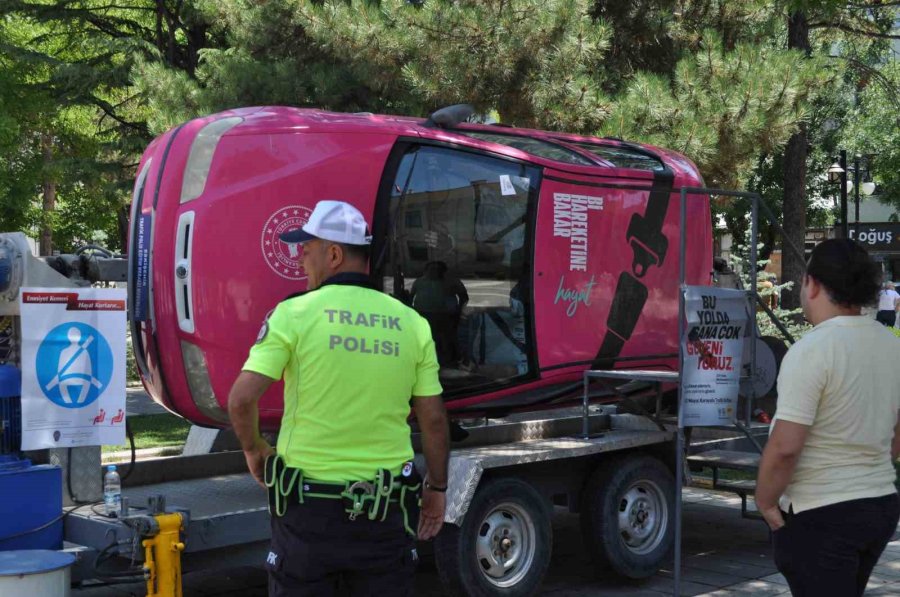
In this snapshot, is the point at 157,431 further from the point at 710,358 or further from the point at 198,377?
the point at 710,358

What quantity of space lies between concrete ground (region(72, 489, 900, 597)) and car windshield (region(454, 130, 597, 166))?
2.78m

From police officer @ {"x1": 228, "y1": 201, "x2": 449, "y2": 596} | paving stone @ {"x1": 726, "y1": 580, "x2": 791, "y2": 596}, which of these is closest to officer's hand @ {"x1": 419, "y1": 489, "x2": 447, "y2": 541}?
police officer @ {"x1": 228, "y1": 201, "x2": 449, "y2": 596}

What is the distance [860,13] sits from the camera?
17.1m

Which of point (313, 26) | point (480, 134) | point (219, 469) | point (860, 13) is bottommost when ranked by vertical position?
point (219, 469)

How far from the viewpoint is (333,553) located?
3447 mm

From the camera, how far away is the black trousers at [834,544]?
364 cm

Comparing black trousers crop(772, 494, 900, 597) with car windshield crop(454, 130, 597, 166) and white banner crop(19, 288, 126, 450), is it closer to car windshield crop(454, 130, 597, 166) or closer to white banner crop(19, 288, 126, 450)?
white banner crop(19, 288, 126, 450)

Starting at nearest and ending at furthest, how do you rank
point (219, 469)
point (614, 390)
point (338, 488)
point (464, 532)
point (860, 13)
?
point (338, 488) < point (464, 532) < point (219, 469) < point (614, 390) < point (860, 13)

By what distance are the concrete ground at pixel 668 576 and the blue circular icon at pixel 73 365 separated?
1.26 m

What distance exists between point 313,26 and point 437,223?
257 inches

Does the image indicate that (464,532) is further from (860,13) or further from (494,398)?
(860,13)

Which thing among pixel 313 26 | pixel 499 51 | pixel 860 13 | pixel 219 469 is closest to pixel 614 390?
pixel 219 469

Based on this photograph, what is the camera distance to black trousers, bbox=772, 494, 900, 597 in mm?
3641

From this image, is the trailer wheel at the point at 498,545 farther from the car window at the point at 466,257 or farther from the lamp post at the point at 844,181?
the lamp post at the point at 844,181
